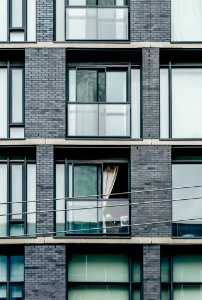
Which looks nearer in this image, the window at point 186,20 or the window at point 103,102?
the window at point 103,102

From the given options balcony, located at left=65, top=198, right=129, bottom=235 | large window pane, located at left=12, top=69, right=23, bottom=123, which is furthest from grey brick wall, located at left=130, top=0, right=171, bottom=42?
balcony, located at left=65, top=198, right=129, bottom=235

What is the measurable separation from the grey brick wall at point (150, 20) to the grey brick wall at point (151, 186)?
300cm

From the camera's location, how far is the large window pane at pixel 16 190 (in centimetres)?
2816

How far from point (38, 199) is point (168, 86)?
471 centimetres

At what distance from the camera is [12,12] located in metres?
28.7

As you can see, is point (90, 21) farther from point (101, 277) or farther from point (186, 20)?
point (101, 277)

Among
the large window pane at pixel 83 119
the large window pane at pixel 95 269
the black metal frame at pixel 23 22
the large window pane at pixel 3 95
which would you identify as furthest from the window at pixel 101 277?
the black metal frame at pixel 23 22

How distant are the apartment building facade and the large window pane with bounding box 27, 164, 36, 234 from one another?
0.03m

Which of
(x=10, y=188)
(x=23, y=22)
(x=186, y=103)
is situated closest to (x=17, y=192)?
(x=10, y=188)

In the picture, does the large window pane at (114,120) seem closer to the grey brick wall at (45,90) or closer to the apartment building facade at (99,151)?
the apartment building facade at (99,151)

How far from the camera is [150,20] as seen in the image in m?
28.4

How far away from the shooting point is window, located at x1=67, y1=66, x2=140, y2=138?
28.3 m

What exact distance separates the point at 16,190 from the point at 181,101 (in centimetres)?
508

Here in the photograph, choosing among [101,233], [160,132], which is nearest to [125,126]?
[160,132]
